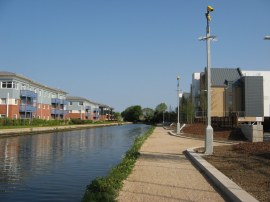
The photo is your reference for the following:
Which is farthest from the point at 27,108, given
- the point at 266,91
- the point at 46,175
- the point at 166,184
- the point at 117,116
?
the point at 117,116

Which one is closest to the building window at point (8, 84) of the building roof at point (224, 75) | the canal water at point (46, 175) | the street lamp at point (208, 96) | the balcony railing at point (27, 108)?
the balcony railing at point (27, 108)

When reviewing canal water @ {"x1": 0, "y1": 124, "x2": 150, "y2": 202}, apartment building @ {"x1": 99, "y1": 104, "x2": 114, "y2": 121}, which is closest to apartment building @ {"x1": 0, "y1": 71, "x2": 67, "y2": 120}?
canal water @ {"x1": 0, "y1": 124, "x2": 150, "y2": 202}

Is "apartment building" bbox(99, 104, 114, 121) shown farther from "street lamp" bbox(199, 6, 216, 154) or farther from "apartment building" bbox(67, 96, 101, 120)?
"street lamp" bbox(199, 6, 216, 154)

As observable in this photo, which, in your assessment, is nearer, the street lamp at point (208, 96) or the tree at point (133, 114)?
the street lamp at point (208, 96)

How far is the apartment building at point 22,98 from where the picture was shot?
58.5 metres

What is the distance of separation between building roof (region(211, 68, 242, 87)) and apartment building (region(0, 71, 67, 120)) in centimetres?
3200

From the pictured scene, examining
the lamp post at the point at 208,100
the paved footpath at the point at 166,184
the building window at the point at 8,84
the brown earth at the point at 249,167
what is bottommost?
the paved footpath at the point at 166,184

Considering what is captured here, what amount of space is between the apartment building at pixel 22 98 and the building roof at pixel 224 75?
105ft

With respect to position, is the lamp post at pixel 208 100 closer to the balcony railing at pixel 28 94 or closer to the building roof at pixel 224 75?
the balcony railing at pixel 28 94

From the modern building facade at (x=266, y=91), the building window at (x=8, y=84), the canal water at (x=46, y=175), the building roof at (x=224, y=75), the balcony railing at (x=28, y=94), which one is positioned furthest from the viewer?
the building roof at (x=224, y=75)

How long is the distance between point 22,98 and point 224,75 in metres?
35.6

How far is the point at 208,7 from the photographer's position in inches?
683

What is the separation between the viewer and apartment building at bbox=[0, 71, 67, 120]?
5847 cm

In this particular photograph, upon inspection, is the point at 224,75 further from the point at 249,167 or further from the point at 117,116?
the point at 117,116
